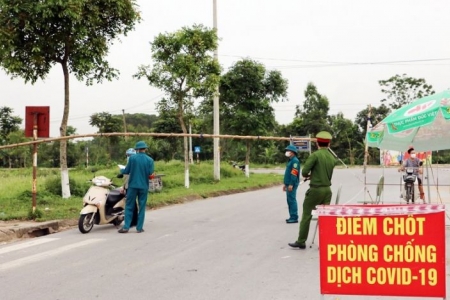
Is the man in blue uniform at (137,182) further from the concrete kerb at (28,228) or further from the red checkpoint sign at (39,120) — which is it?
the red checkpoint sign at (39,120)

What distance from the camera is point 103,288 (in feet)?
Answer: 19.4

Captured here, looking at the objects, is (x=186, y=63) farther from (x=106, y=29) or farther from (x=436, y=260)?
(x=436, y=260)

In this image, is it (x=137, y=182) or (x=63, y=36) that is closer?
(x=137, y=182)

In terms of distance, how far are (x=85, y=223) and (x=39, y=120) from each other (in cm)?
298

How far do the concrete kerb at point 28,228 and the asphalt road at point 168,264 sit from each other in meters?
0.57

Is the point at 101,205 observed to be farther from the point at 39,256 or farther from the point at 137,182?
the point at 39,256

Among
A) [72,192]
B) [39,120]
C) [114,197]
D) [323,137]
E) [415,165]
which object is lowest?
[72,192]

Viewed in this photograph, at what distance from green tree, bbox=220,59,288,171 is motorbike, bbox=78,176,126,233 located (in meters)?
17.6

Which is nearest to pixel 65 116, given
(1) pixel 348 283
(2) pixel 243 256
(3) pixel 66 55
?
(3) pixel 66 55

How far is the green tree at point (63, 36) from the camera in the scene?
12891 millimetres

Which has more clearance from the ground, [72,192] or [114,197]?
[114,197]

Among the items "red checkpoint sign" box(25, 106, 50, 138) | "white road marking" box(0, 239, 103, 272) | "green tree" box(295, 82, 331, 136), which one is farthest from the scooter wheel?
"green tree" box(295, 82, 331, 136)

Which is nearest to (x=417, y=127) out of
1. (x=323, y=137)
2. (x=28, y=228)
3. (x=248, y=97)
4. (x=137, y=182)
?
(x=323, y=137)

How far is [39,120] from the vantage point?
458 inches
